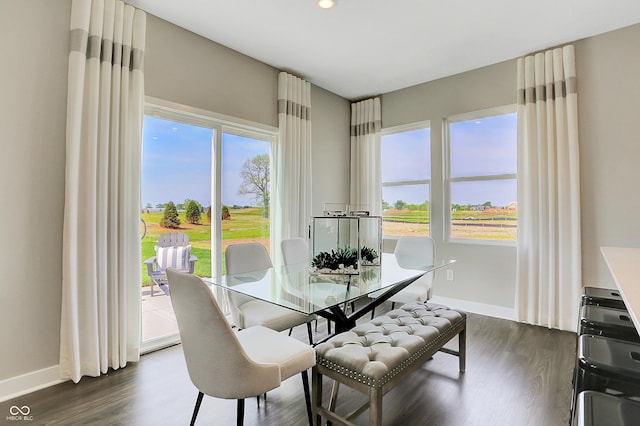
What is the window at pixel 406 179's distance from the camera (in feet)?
14.0

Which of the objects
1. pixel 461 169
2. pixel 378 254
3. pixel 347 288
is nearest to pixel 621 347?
pixel 347 288

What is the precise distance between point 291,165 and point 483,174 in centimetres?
232

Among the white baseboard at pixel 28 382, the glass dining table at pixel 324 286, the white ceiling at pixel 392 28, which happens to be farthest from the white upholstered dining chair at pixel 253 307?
the white ceiling at pixel 392 28

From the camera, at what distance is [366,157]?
4.70m

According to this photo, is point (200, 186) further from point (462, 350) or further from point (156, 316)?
point (462, 350)

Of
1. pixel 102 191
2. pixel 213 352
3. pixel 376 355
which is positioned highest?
pixel 102 191

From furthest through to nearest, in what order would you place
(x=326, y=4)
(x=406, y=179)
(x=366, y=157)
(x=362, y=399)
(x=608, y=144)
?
1. (x=366, y=157)
2. (x=406, y=179)
3. (x=608, y=144)
4. (x=326, y=4)
5. (x=362, y=399)

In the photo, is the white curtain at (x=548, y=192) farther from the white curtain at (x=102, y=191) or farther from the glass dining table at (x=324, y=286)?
the white curtain at (x=102, y=191)

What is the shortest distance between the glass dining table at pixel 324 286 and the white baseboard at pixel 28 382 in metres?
1.25

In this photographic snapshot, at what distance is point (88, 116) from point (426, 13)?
2.76 metres

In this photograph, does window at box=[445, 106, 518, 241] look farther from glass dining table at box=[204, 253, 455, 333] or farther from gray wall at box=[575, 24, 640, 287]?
glass dining table at box=[204, 253, 455, 333]

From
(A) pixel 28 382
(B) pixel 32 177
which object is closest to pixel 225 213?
(B) pixel 32 177

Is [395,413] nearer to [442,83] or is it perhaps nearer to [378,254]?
[378,254]

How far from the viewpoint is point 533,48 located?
3242 millimetres
